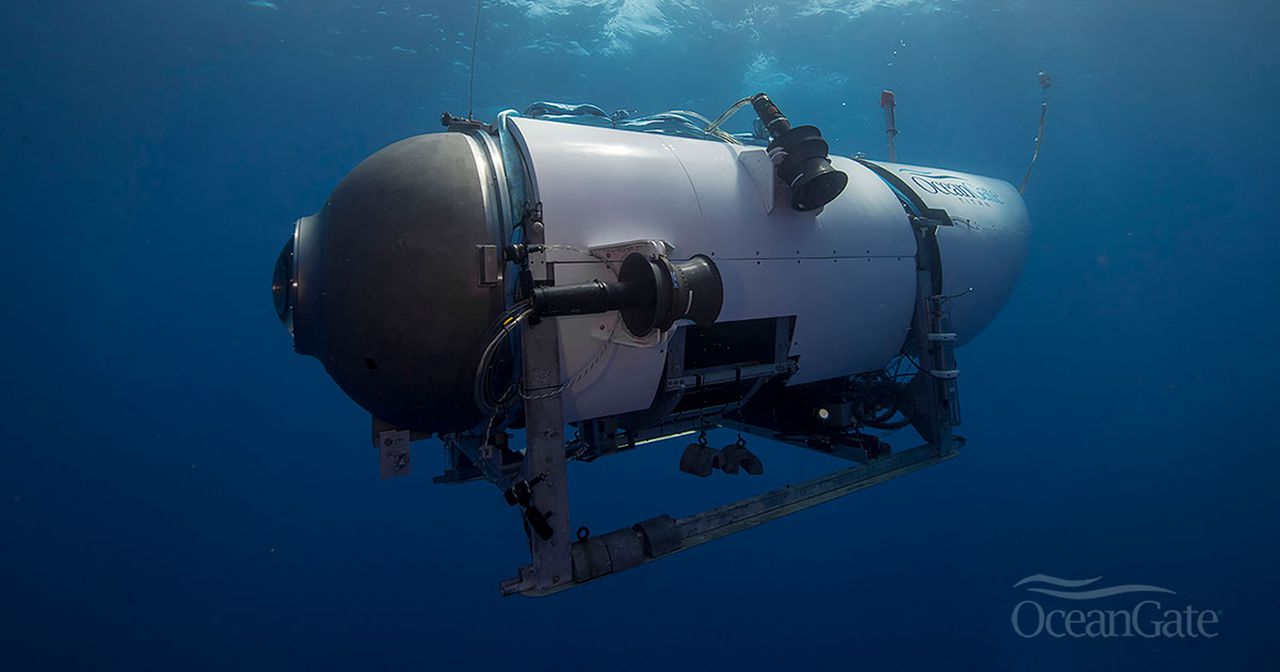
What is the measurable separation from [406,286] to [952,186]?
4641mm

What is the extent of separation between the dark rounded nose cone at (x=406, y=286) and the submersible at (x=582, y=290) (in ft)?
0.03

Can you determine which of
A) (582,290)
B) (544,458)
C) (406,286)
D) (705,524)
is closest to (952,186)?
(705,524)

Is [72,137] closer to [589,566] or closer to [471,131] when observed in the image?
[471,131]

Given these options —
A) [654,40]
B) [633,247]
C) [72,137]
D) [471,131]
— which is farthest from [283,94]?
[633,247]

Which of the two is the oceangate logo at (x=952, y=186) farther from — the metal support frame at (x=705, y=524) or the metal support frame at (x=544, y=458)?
the metal support frame at (x=544, y=458)

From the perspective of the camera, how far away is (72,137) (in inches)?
604

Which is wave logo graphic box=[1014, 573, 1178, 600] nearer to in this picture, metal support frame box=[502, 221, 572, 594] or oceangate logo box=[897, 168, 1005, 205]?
oceangate logo box=[897, 168, 1005, 205]

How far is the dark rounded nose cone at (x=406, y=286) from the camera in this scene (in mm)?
2207

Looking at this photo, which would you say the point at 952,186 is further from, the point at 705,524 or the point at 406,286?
the point at 406,286

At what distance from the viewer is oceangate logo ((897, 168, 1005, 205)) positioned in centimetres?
420

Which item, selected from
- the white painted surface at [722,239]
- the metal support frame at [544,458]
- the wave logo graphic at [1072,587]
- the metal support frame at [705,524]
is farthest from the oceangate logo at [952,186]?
the wave logo graphic at [1072,587]

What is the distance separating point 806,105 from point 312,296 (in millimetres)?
25348

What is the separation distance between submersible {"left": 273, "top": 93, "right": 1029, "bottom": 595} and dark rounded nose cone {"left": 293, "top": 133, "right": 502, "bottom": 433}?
0.01 metres

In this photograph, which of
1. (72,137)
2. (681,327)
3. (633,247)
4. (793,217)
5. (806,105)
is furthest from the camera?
(806,105)
